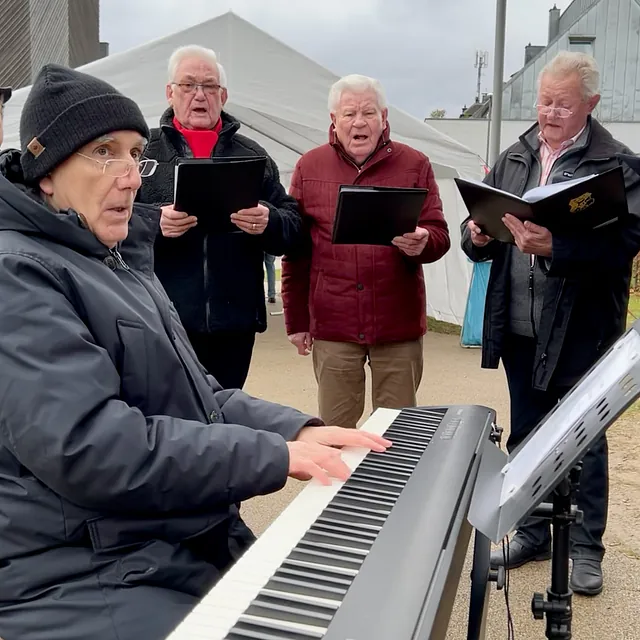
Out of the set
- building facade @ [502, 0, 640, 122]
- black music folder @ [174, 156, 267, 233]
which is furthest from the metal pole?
building facade @ [502, 0, 640, 122]

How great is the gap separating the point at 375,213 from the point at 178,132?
0.93 metres

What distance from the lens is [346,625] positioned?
3.60 feet

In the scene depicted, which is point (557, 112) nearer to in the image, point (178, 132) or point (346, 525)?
point (178, 132)

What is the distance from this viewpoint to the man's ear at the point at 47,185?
65.8 inches

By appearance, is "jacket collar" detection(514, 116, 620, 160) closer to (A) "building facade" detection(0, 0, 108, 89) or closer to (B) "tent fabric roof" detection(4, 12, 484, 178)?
(B) "tent fabric roof" detection(4, 12, 484, 178)

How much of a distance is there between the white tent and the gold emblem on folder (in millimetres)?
5454

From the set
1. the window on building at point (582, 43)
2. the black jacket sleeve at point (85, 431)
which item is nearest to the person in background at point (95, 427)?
the black jacket sleeve at point (85, 431)

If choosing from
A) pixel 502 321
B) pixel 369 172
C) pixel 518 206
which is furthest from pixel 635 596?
pixel 369 172

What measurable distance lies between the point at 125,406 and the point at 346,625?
603mm

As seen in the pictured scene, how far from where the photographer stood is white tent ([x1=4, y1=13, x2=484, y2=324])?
24.5 ft

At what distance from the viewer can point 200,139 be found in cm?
330

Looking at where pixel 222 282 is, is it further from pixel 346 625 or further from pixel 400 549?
pixel 346 625

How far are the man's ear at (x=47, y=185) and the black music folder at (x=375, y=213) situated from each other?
4.50 ft

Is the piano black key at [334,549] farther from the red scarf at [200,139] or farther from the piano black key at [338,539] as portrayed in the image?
the red scarf at [200,139]
